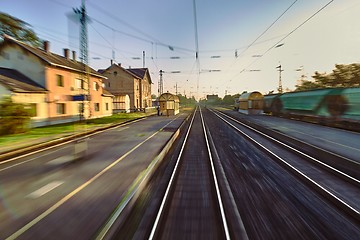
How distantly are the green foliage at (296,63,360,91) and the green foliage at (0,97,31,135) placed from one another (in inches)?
2062

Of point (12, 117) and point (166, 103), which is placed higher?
point (166, 103)

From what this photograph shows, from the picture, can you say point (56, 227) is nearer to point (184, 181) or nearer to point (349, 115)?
point (184, 181)

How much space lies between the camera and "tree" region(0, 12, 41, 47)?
24111mm

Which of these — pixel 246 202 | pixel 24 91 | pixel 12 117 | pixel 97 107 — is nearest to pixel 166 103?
pixel 97 107

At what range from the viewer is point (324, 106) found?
2142 cm

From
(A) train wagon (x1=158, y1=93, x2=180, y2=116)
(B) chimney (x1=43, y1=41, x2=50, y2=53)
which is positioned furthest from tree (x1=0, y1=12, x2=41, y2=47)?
(A) train wagon (x1=158, y1=93, x2=180, y2=116)

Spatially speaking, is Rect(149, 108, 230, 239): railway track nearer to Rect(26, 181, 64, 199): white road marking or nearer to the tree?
Rect(26, 181, 64, 199): white road marking

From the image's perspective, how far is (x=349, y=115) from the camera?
58.5 feet

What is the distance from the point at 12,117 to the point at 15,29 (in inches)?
689

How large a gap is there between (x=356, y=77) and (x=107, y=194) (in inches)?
2110

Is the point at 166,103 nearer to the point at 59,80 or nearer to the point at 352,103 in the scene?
the point at 59,80

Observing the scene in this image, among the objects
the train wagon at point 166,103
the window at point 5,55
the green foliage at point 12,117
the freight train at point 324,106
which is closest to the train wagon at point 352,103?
the freight train at point 324,106

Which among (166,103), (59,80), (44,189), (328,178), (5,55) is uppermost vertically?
(5,55)

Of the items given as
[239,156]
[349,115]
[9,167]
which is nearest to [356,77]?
[349,115]
